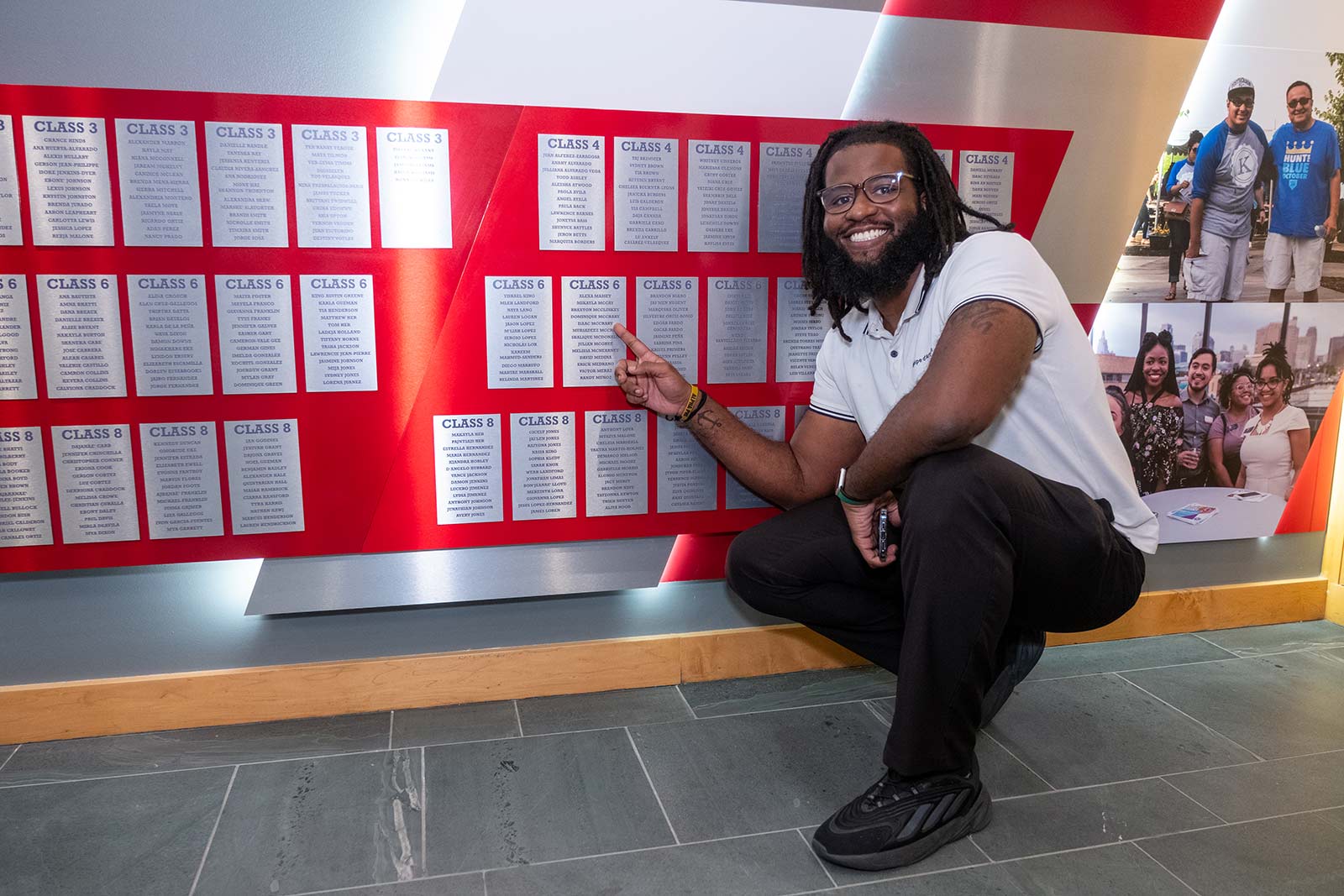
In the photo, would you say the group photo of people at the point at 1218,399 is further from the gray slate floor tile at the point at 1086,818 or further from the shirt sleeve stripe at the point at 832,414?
the gray slate floor tile at the point at 1086,818

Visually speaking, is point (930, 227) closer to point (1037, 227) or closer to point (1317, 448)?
point (1037, 227)

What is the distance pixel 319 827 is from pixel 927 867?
101 cm

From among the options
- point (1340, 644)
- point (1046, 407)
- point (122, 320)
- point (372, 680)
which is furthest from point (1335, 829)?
point (122, 320)

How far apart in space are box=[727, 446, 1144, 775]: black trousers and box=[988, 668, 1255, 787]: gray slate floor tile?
0.29 meters

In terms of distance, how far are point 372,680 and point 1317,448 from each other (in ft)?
8.17

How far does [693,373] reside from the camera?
2061mm

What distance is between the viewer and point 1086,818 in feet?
5.33

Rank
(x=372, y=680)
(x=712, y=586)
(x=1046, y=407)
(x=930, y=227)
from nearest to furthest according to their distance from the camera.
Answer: (x=1046, y=407)
(x=930, y=227)
(x=372, y=680)
(x=712, y=586)

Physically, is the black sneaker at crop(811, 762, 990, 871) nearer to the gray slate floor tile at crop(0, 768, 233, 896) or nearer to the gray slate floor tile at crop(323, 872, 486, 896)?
the gray slate floor tile at crop(323, 872, 486, 896)

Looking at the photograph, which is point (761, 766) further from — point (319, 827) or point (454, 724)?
point (319, 827)

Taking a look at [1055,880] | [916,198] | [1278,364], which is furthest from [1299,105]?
[1055,880]

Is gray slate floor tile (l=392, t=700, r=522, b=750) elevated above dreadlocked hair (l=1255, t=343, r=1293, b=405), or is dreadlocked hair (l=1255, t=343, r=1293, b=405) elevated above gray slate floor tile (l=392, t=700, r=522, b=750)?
dreadlocked hair (l=1255, t=343, r=1293, b=405)

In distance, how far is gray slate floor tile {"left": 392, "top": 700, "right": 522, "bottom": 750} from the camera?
1899 millimetres

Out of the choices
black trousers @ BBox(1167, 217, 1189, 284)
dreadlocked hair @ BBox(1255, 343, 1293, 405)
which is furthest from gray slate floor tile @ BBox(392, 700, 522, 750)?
dreadlocked hair @ BBox(1255, 343, 1293, 405)
